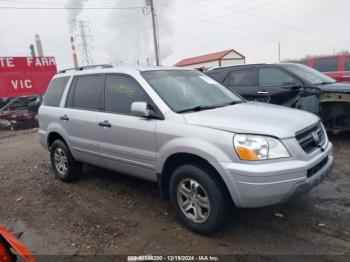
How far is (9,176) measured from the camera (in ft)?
21.0

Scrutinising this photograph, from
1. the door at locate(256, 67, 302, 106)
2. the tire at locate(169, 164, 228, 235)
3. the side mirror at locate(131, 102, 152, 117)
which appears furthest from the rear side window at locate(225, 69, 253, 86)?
the tire at locate(169, 164, 228, 235)

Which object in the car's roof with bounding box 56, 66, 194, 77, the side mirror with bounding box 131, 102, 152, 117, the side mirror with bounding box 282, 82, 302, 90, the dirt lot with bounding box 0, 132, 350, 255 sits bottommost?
the dirt lot with bounding box 0, 132, 350, 255

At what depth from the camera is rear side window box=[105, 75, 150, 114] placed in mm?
4098

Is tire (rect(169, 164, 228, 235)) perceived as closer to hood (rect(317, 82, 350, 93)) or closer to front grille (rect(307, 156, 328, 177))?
front grille (rect(307, 156, 328, 177))

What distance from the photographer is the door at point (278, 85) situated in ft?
22.2

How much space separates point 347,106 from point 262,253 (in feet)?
14.8

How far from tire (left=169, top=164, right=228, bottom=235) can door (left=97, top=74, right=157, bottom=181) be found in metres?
0.43

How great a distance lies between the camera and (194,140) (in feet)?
11.0

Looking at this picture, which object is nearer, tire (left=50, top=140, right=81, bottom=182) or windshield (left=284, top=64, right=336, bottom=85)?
tire (left=50, top=140, right=81, bottom=182)

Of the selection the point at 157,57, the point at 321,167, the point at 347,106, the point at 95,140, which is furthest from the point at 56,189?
the point at 157,57

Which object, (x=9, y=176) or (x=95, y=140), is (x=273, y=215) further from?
(x=9, y=176)

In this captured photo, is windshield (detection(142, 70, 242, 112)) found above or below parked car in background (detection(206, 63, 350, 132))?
above

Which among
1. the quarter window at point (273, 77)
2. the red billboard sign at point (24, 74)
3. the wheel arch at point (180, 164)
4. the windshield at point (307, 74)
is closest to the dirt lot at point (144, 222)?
the wheel arch at point (180, 164)

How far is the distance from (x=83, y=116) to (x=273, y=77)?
14.2 feet
